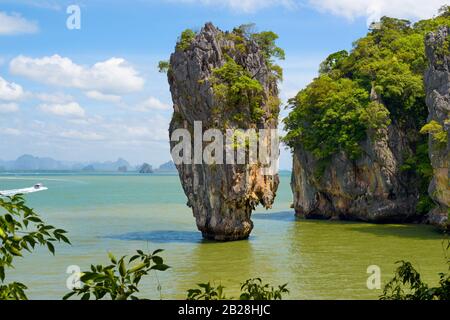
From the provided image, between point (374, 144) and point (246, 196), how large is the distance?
12.2 metres

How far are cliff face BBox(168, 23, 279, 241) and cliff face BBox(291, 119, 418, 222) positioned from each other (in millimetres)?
10136

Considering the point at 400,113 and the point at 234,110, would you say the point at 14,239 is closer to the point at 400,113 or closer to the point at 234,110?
the point at 234,110

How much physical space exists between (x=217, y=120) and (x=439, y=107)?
11.7 metres

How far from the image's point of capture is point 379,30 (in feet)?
144

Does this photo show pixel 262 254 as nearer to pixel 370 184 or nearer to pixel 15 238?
pixel 370 184

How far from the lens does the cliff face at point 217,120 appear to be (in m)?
27.3

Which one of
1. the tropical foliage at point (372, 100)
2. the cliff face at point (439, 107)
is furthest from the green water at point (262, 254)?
the tropical foliage at point (372, 100)

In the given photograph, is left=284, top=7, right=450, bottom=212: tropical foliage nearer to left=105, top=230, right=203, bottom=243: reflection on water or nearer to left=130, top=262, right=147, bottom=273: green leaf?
left=105, top=230, right=203, bottom=243: reflection on water

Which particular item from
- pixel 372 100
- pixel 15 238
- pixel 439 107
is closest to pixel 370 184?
pixel 372 100

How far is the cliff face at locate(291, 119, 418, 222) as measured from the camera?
119 ft

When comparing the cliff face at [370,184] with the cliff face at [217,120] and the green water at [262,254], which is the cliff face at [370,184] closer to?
the green water at [262,254]

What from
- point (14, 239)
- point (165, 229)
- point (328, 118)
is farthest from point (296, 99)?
point (14, 239)

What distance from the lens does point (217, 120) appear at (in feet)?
89.6

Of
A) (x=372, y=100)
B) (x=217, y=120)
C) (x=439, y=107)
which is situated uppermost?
(x=372, y=100)
